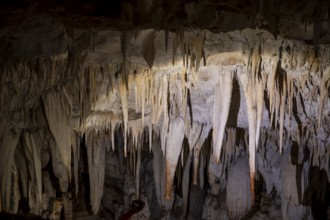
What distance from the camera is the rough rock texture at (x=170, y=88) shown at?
2971 millimetres

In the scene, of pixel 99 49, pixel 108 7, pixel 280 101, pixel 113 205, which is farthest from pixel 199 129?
pixel 113 205

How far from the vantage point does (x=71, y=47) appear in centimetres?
337

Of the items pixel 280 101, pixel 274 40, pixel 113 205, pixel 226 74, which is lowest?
pixel 113 205

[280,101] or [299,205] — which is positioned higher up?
[280,101]

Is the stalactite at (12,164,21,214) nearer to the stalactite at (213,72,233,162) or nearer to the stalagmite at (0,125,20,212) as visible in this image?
the stalagmite at (0,125,20,212)

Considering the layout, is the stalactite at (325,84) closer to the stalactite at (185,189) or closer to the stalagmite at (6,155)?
the stalagmite at (6,155)

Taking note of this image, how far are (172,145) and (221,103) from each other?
1290 millimetres

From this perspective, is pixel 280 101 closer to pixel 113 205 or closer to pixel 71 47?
pixel 71 47

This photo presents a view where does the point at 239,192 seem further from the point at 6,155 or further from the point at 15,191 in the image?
the point at 6,155

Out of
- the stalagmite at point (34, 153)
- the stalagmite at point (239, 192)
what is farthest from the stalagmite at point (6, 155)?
the stalagmite at point (239, 192)

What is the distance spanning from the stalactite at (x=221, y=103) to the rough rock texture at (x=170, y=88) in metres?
0.01

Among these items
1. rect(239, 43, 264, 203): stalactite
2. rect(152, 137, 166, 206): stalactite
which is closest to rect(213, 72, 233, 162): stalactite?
rect(239, 43, 264, 203): stalactite

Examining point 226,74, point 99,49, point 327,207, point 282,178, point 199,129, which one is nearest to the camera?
point 99,49

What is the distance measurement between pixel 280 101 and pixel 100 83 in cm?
182
